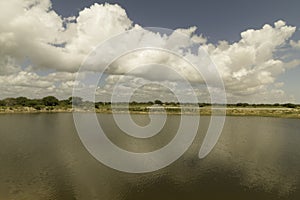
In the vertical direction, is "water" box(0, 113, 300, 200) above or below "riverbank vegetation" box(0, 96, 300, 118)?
below

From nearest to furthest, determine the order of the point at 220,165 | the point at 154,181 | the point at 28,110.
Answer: the point at 154,181 < the point at 220,165 < the point at 28,110

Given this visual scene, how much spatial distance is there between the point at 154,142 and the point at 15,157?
21898mm

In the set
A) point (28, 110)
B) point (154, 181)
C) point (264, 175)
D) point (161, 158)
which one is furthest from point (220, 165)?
point (28, 110)

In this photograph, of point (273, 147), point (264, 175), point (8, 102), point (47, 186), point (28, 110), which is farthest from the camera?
point (8, 102)

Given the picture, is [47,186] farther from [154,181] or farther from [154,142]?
[154,142]

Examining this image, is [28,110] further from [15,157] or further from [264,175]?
[264,175]

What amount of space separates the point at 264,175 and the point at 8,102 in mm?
150934

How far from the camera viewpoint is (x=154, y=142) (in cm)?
4228

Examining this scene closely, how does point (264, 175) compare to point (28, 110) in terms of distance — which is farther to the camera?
point (28, 110)

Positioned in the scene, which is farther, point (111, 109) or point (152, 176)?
point (111, 109)

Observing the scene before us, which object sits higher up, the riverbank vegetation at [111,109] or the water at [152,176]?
the riverbank vegetation at [111,109]

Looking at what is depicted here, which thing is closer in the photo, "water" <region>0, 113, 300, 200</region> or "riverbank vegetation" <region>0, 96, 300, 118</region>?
"water" <region>0, 113, 300, 200</region>

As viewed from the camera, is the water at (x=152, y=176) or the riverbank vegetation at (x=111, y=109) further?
the riverbank vegetation at (x=111, y=109)

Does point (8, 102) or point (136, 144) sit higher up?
point (8, 102)
